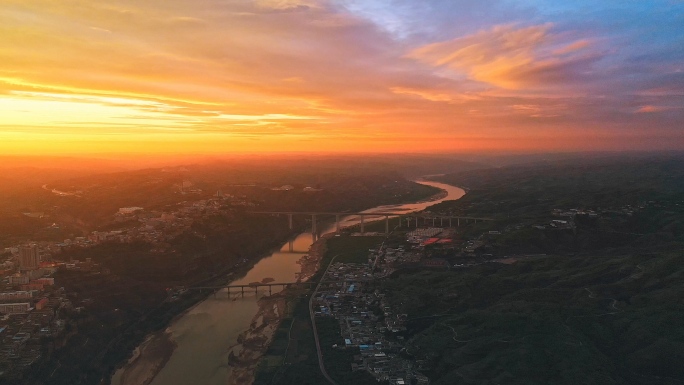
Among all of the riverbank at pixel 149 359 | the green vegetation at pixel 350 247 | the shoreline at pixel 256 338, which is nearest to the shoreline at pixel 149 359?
the riverbank at pixel 149 359

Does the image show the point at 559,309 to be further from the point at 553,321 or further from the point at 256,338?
the point at 256,338

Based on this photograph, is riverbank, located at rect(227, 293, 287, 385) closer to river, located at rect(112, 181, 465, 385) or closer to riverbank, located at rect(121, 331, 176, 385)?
river, located at rect(112, 181, 465, 385)

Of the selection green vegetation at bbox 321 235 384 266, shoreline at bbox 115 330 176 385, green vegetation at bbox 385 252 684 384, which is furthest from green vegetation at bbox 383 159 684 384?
shoreline at bbox 115 330 176 385

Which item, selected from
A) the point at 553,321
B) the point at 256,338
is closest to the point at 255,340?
the point at 256,338

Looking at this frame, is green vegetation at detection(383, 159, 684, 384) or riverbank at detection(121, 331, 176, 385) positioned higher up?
green vegetation at detection(383, 159, 684, 384)

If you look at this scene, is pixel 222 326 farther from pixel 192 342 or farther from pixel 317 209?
pixel 317 209

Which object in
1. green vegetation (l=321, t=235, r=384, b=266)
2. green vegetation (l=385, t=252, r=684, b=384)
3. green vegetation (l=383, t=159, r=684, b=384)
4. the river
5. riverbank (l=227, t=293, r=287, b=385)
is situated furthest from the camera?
green vegetation (l=321, t=235, r=384, b=266)

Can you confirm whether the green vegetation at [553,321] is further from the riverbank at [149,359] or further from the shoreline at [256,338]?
the riverbank at [149,359]

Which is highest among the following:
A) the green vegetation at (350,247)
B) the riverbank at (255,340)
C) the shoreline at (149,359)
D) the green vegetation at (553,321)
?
the green vegetation at (553,321)
